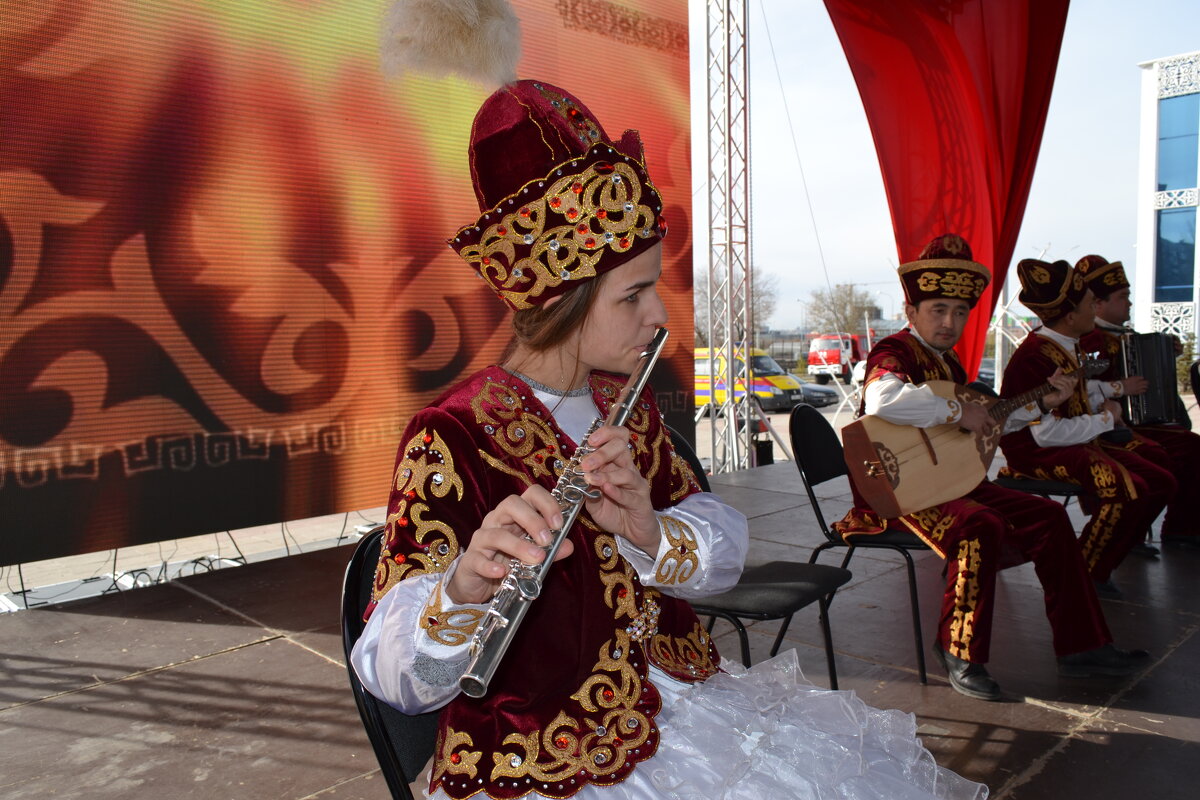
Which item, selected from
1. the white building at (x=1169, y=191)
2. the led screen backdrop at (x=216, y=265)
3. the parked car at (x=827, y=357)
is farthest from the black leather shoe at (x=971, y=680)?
the parked car at (x=827, y=357)

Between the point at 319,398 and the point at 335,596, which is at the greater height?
A: the point at 319,398

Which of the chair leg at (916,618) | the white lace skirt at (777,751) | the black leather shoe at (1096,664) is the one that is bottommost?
the black leather shoe at (1096,664)

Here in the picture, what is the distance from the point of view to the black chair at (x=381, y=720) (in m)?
1.06

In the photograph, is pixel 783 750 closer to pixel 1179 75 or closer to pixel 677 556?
pixel 677 556

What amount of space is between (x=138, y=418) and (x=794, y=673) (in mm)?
3791

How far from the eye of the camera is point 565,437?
1.23 m

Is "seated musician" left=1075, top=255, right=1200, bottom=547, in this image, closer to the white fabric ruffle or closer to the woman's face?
the white fabric ruffle

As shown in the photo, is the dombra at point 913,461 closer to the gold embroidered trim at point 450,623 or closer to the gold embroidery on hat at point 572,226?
the gold embroidery on hat at point 572,226

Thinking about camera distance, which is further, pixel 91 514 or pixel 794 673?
pixel 91 514

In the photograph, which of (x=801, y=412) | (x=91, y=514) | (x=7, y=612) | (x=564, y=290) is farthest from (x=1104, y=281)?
(x=7, y=612)

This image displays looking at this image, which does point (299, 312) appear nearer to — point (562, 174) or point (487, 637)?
point (562, 174)

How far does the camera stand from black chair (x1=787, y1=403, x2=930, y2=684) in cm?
279

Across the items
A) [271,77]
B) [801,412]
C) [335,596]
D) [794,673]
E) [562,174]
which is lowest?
[335,596]

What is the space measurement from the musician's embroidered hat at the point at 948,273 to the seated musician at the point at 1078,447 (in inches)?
27.8
